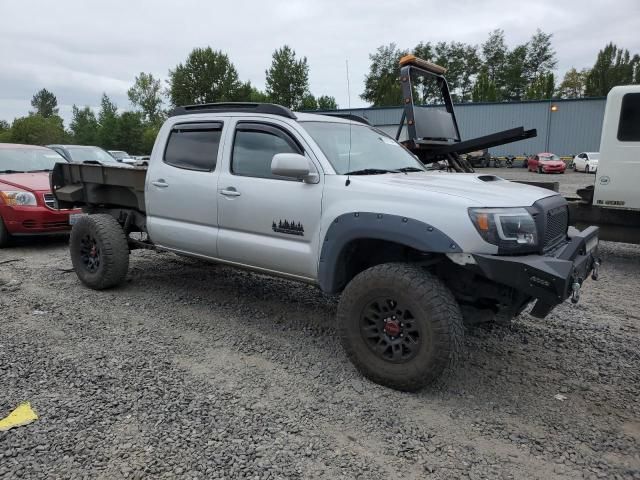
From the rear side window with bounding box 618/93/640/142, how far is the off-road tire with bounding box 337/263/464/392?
533cm

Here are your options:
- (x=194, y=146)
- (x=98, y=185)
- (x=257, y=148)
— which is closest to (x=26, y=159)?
(x=98, y=185)

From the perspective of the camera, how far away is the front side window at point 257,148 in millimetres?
4137

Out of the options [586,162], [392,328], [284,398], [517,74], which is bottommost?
[586,162]

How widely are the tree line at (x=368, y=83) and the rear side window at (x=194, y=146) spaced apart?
46.3m

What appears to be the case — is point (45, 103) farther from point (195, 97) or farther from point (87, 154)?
point (87, 154)

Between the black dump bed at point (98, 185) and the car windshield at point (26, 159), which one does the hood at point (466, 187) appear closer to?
the black dump bed at point (98, 185)

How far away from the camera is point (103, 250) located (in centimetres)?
529

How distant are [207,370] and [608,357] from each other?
3099mm

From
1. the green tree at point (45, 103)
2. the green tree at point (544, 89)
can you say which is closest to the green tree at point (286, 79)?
the green tree at point (544, 89)

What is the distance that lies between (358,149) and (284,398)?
6.94 feet

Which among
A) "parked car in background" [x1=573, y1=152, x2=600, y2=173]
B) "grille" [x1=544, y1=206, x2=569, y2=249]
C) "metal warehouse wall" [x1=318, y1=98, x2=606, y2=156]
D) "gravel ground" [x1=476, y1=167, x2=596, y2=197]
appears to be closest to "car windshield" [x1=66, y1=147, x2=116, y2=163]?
"grille" [x1=544, y1=206, x2=569, y2=249]

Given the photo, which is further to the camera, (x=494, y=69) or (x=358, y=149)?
(x=494, y=69)

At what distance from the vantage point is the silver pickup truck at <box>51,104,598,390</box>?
122 inches

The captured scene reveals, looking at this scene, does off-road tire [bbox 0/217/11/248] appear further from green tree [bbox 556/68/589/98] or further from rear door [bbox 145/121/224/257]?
green tree [bbox 556/68/589/98]
